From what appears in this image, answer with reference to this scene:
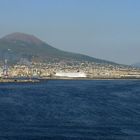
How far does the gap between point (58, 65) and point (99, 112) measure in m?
149

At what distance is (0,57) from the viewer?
198500mm

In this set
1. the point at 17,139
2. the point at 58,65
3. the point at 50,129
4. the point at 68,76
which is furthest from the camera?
the point at 58,65

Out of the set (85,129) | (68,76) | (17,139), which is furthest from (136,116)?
(68,76)

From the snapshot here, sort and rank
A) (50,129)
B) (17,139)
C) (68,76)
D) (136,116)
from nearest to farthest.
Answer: (17,139)
(50,129)
(136,116)
(68,76)

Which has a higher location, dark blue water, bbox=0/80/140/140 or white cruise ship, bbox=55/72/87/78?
white cruise ship, bbox=55/72/87/78

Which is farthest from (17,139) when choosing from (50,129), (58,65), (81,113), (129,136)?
(58,65)

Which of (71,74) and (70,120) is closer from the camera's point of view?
(70,120)

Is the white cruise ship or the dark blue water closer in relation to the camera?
the dark blue water

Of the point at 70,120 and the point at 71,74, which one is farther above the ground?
the point at 71,74

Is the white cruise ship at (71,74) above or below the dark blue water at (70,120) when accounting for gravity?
above

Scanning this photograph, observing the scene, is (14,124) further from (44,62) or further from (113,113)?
(44,62)

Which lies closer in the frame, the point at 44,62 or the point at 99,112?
the point at 99,112

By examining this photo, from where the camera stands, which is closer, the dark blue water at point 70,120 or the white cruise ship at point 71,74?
the dark blue water at point 70,120

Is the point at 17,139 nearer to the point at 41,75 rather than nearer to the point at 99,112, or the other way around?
the point at 99,112
